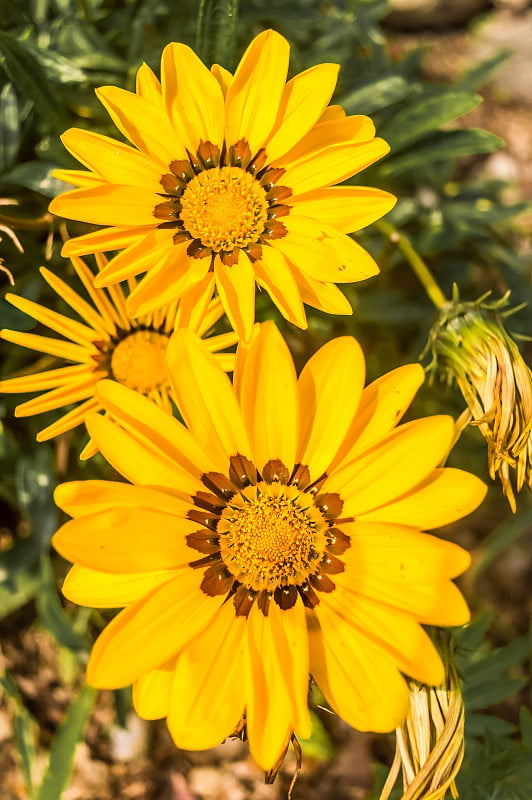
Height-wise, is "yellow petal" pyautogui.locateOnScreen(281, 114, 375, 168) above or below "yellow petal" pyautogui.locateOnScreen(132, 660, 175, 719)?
above

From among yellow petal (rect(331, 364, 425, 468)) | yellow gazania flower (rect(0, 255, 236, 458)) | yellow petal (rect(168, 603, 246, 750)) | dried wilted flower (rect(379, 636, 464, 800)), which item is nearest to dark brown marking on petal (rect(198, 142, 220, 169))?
yellow gazania flower (rect(0, 255, 236, 458))

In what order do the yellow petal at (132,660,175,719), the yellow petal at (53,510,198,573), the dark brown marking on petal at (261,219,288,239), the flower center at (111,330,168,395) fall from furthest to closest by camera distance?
the flower center at (111,330,168,395), the dark brown marking on petal at (261,219,288,239), the yellow petal at (132,660,175,719), the yellow petal at (53,510,198,573)

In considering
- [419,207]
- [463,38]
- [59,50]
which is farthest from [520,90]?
[59,50]

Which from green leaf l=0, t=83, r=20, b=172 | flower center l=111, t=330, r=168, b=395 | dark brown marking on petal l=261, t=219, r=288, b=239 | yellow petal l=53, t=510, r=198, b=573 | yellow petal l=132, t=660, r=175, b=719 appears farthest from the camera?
green leaf l=0, t=83, r=20, b=172

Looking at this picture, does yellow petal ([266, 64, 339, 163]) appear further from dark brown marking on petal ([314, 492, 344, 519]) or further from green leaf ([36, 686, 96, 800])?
green leaf ([36, 686, 96, 800])

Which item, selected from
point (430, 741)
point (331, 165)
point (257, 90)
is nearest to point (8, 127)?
point (257, 90)

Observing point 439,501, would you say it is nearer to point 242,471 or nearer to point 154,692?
point 242,471

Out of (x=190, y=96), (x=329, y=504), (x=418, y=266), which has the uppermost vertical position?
(x=190, y=96)
